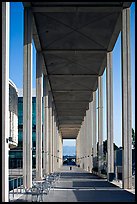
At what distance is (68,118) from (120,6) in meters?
51.0

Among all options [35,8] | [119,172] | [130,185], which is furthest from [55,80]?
[130,185]

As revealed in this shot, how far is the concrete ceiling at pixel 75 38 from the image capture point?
77.6 feet

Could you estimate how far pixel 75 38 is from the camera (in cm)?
2972

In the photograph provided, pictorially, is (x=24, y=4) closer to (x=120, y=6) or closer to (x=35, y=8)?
(x=35, y=8)

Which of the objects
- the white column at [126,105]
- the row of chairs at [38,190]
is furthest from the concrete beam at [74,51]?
the row of chairs at [38,190]

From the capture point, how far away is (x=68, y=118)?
242 ft

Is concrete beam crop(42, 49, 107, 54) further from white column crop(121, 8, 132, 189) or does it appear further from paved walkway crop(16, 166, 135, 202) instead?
paved walkway crop(16, 166, 135, 202)

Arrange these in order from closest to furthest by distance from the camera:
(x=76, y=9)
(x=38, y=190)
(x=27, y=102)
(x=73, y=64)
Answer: (x=38, y=190) < (x=27, y=102) < (x=76, y=9) < (x=73, y=64)

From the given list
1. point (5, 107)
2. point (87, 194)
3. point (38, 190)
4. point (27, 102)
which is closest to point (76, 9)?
point (27, 102)

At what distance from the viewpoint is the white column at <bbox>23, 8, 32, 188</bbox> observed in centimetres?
2203

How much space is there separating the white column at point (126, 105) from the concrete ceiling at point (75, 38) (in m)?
1.31

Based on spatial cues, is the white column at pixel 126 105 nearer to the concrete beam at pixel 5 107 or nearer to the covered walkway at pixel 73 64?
the covered walkway at pixel 73 64

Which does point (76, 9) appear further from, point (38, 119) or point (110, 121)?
point (110, 121)

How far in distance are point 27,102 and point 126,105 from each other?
5.37 m
